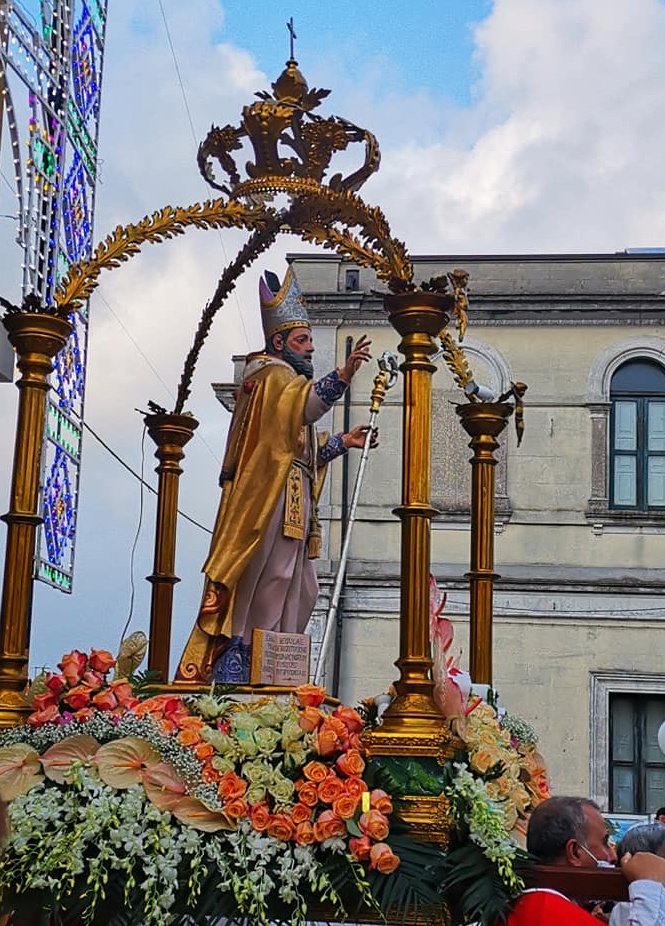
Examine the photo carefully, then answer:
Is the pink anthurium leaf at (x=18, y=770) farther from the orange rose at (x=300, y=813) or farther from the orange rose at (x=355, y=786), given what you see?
the orange rose at (x=355, y=786)

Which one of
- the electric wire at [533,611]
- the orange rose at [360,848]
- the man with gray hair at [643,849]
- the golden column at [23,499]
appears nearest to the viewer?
the man with gray hair at [643,849]

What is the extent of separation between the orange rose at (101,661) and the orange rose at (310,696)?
0.80 metres

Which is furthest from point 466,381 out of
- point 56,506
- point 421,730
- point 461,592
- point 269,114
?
point 461,592

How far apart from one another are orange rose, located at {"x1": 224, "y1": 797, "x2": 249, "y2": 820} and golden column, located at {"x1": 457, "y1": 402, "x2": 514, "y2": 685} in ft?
11.4

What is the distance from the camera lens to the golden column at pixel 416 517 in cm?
561

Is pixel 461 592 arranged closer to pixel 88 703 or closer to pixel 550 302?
pixel 550 302

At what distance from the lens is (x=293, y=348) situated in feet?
25.0

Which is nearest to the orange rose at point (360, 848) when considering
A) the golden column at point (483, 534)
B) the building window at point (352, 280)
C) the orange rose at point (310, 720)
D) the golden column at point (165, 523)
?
the orange rose at point (310, 720)

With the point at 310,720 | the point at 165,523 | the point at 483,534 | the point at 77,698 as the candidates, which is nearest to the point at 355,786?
the point at 310,720

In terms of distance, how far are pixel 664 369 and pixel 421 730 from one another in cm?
1298

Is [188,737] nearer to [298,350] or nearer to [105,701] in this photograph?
[105,701]

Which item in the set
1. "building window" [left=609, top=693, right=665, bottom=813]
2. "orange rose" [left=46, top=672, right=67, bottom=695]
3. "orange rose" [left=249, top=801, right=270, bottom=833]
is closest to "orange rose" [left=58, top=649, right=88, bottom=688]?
"orange rose" [left=46, top=672, right=67, bottom=695]

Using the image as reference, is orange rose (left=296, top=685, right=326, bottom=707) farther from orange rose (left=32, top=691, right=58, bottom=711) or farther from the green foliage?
orange rose (left=32, top=691, right=58, bottom=711)

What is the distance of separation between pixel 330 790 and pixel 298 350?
3063 millimetres
